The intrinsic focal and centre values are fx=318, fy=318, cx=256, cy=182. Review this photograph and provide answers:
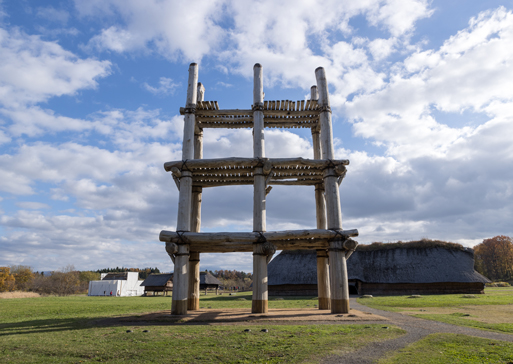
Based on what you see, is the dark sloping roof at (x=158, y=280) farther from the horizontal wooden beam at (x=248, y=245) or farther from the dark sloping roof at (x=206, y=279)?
the horizontal wooden beam at (x=248, y=245)

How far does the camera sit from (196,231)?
2127 centimetres

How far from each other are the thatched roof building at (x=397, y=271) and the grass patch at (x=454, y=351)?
110ft

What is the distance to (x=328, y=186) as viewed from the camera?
18.6 metres

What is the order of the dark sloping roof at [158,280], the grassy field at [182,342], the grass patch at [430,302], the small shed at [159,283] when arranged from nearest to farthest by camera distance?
the grassy field at [182,342]
the grass patch at [430,302]
the small shed at [159,283]
the dark sloping roof at [158,280]

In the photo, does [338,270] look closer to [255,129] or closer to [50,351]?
[255,129]

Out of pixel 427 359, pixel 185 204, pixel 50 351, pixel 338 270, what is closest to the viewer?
pixel 427 359

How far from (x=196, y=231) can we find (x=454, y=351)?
15.7 metres

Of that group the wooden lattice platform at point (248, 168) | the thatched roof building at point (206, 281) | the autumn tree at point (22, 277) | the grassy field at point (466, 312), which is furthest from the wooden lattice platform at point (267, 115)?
the autumn tree at point (22, 277)

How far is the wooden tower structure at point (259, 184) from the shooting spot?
17.1 meters

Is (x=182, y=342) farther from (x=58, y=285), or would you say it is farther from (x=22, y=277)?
(x=22, y=277)

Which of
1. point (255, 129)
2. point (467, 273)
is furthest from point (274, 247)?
point (467, 273)

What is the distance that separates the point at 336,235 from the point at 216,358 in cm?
1062

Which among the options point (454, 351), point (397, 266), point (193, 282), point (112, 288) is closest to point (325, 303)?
point (193, 282)

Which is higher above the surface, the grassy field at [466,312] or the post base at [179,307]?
the post base at [179,307]
